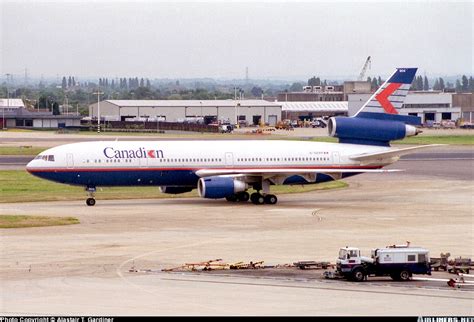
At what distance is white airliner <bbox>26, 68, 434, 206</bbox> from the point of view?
6819 centimetres

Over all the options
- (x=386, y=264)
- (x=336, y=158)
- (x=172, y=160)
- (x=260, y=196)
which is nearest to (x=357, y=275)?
(x=386, y=264)

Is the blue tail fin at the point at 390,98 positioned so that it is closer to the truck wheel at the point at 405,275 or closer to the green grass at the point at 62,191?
the green grass at the point at 62,191

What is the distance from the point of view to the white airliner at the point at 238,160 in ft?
224

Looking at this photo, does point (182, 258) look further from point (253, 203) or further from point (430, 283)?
point (253, 203)

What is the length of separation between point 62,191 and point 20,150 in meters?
49.3

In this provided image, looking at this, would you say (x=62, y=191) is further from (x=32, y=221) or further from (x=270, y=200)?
(x=32, y=221)

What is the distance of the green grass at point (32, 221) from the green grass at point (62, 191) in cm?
1121

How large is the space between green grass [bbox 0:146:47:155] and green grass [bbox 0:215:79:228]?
61250 mm

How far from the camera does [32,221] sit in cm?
5856

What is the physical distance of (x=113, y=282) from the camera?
3916 cm

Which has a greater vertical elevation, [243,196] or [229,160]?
[229,160]

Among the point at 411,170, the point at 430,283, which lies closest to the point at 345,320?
the point at 430,283

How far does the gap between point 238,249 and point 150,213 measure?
16279 mm

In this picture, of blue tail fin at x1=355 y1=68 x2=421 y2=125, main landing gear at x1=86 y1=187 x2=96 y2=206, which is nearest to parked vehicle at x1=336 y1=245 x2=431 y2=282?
main landing gear at x1=86 y1=187 x2=96 y2=206
